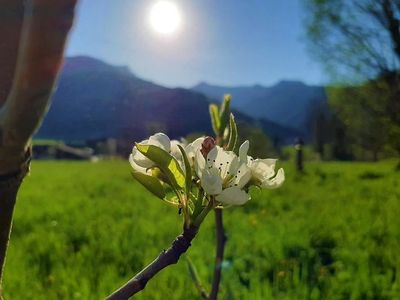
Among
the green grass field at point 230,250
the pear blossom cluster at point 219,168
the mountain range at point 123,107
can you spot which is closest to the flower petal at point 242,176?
the pear blossom cluster at point 219,168

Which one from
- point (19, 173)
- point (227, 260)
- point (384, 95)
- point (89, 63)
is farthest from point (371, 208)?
point (89, 63)

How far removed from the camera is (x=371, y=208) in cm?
602

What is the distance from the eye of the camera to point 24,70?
0.39 metres

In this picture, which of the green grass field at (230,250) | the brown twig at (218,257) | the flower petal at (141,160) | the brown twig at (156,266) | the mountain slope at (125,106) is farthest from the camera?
the mountain slope at (125,106)

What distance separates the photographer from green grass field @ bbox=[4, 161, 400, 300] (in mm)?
2873

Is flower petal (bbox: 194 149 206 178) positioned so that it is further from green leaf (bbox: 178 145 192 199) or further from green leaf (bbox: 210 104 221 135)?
green leaf (bbox: 210 104 221 135)

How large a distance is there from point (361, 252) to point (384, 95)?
38.6 feet

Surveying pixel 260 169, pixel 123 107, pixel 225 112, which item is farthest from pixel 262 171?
pixel 123 107

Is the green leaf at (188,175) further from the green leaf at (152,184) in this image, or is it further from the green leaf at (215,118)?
the green leaf at (215,118)

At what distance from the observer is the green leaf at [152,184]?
625 mm

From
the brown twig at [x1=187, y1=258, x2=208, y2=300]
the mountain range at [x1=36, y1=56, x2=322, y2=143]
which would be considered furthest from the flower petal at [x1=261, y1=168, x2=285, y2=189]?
the mountain range at [x1=36, y1=56, x2=322, y2=143]

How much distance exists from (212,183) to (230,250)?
10.7 ft

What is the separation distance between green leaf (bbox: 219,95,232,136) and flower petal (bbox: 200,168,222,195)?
0.81 feet

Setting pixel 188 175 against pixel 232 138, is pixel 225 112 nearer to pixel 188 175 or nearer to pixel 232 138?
pixel 232 138
